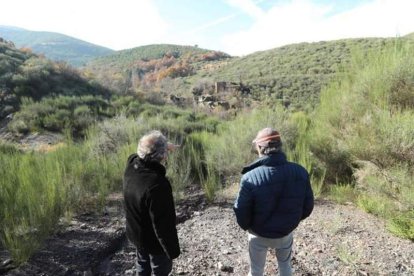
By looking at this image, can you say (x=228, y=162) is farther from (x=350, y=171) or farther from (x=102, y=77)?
(x=102, y=77)

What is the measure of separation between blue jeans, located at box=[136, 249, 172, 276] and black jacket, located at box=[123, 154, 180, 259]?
8 cm

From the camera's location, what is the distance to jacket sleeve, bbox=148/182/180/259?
310cm

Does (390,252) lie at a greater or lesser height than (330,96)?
lesser

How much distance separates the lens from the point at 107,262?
5.04m

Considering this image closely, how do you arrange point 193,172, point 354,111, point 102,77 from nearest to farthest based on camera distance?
1. point 354,111
2. point 193,172
3. point 102,77

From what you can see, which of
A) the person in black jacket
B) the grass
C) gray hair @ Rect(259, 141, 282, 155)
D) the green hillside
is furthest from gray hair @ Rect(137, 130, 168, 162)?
the green hillside

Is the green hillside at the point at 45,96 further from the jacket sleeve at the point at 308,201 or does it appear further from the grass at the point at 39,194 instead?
the jacket sleeve at the point at 308,201

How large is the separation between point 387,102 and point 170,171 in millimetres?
4049

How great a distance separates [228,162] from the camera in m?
8.64

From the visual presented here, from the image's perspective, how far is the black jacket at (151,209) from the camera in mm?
3105

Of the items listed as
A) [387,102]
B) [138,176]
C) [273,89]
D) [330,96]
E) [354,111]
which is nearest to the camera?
[138,176]

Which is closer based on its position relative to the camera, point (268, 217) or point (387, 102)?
point (268, 217)

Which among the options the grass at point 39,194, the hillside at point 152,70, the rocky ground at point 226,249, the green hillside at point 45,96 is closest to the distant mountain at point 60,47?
the hillside at point 152,70

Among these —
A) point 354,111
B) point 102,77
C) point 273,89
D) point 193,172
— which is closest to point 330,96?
point 354,111
